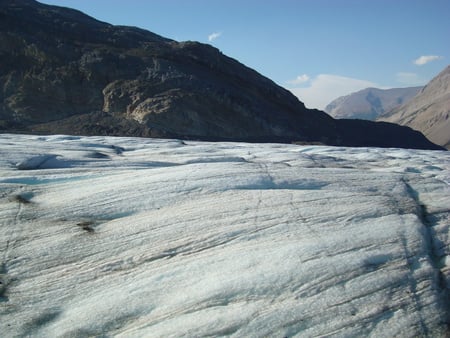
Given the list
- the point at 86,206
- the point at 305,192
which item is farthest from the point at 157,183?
the point at 305,192

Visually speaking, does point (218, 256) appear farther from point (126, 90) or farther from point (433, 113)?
point (433, 113)

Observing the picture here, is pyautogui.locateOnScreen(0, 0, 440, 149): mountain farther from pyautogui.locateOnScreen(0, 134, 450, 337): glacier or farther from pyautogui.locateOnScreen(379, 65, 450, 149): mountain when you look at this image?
pyautogui.locateOnScreen(379, 65, 450, 149): mountain

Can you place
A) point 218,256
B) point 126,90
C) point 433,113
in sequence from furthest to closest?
point 433,113 < point 126,90 < point 218,256

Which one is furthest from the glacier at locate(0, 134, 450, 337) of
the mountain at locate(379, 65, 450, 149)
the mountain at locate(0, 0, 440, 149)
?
the mountain at locate(379, 65, 450, 149)

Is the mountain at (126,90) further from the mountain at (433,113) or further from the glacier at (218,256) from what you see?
the mountain at (433,113)

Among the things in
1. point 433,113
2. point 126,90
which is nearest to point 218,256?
point 126,90

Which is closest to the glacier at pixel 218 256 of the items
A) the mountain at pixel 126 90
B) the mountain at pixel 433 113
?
the mountain at pixel 126 90
